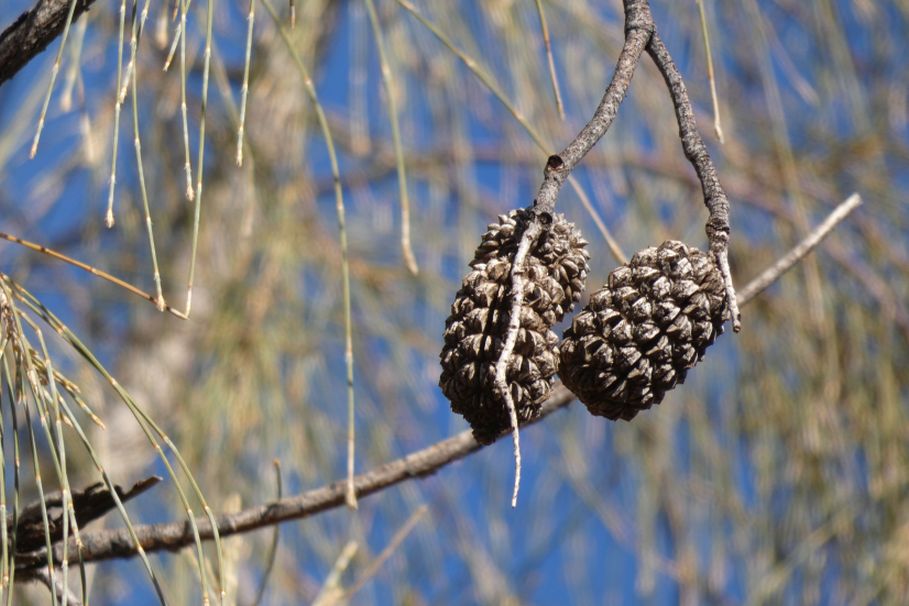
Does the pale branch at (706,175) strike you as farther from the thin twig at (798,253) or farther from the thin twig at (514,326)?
the thin twig at (798,253)

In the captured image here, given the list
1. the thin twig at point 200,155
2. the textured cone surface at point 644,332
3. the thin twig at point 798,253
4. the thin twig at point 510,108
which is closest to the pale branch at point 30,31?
the thin twig at point 200,155

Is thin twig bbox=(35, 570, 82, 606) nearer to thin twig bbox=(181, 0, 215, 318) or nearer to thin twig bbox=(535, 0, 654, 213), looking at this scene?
thin twig bbox=(181, 0, 215, 318)

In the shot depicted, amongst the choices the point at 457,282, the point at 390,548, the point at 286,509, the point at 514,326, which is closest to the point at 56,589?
the point at 286,509

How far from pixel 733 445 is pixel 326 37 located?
0.82 metres

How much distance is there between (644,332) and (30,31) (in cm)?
32

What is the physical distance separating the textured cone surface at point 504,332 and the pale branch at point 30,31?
0.24 meters

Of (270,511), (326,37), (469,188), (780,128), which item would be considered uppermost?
(326,37)

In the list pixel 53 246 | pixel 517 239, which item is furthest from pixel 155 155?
pixel 517 239

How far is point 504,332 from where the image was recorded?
0.51 metres

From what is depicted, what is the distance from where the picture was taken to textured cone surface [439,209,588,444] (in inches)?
20.6

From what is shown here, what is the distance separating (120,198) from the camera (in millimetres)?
1720

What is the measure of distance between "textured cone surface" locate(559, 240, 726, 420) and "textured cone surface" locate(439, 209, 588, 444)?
15 mm

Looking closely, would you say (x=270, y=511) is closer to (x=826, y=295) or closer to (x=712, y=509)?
(x=826, y=295)

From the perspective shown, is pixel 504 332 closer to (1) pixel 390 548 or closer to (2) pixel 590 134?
(2) pixel 590 134
